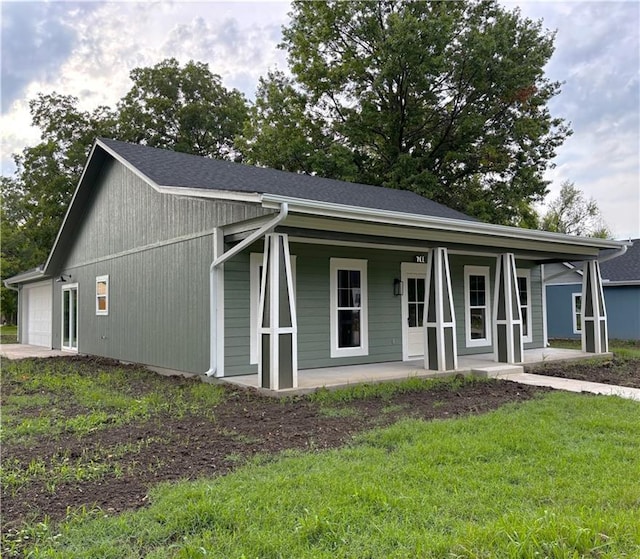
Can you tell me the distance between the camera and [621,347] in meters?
14.2

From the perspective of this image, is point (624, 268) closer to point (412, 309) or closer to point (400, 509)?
point (412, 309)

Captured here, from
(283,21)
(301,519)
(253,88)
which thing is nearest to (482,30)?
(283,21)

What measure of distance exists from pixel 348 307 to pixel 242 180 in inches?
124

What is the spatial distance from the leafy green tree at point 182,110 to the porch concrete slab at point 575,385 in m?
22.6

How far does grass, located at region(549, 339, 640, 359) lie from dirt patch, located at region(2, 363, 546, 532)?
613 centimetres

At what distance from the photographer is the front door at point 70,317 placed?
1352 centimetres

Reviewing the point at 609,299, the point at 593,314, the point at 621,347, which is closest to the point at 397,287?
the point at 593,314

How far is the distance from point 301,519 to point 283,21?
23984 millimetres

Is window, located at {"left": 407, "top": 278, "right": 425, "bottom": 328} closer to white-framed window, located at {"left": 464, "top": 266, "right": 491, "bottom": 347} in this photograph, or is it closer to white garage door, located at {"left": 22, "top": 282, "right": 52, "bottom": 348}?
white-framed window, located at {"left": 464, "top": 266, "right": 491, "bottom": 347}

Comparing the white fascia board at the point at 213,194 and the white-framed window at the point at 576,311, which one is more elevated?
the white fascia board at the point at 213,194

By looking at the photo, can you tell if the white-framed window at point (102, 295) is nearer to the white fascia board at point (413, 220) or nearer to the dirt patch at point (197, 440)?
the dirt patch at point (197, 440)

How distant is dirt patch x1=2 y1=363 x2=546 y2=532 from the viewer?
3.32 m

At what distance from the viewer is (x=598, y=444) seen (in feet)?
13.9

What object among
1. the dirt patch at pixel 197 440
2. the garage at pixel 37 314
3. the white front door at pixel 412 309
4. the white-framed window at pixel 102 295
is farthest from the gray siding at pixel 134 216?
the white front door at pixel 412 309
